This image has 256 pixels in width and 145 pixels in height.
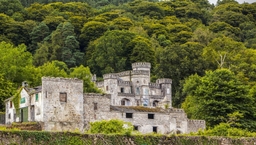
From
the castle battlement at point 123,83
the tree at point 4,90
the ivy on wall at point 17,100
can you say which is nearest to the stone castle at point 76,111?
the ivy on wall at point 17,100

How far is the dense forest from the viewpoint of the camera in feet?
244

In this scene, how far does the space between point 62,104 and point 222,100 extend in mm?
18068

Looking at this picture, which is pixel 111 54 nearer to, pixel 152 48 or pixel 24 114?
pixel 152 48

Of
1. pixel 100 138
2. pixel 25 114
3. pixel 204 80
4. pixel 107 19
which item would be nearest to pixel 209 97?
pixel 204 80

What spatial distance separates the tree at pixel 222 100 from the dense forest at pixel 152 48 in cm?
10

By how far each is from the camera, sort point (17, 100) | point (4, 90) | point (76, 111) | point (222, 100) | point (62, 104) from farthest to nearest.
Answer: point (4, 90) → point (222, 100) → point (17, 100) → point (76, 111) → point (62, 104)

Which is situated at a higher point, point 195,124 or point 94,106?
point 94,106

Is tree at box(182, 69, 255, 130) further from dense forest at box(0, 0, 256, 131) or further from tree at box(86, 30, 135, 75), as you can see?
tree at box(86, 30, 135, 75)

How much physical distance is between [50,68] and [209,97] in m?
20.3

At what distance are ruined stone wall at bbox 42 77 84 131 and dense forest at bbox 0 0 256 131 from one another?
12655 mm

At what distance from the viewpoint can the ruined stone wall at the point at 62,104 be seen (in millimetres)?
61188

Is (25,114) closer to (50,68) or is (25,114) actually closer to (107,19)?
(50,68)

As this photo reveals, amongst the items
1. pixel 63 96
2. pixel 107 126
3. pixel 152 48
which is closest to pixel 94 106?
pixel 63 96

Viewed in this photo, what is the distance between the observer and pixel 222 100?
237ft
